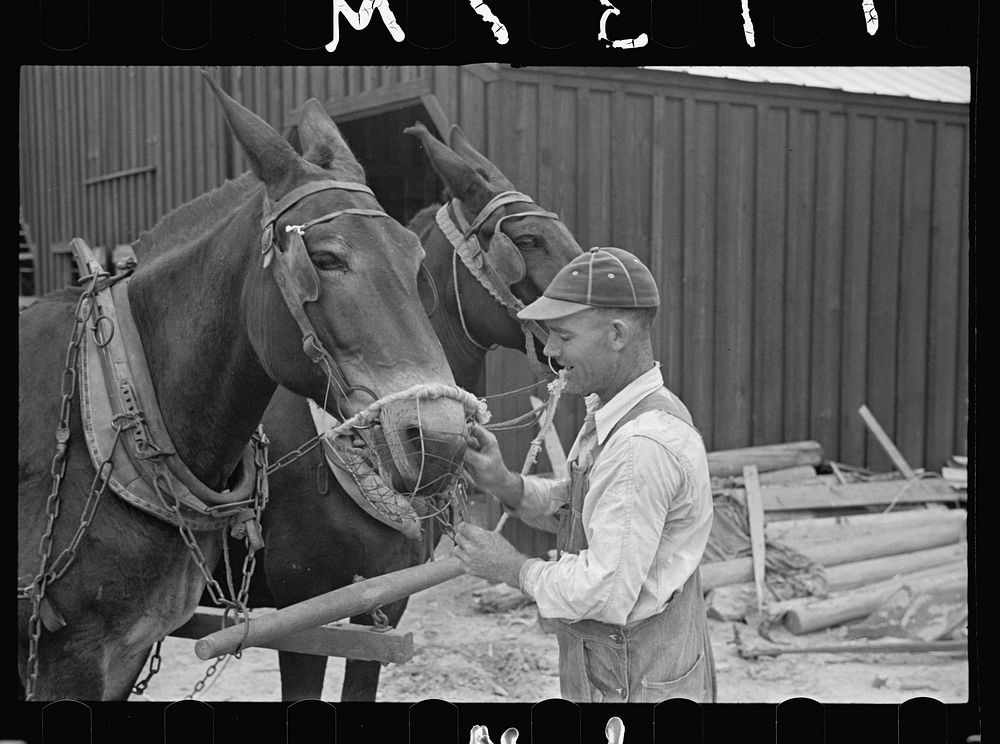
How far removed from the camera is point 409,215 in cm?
805

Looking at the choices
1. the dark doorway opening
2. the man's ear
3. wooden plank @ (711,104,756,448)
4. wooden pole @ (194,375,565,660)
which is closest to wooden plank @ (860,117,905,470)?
wooden plank @ (711,104,756,448)

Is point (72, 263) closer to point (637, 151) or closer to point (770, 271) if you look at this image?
point (637, 151)

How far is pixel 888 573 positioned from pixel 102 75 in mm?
6335

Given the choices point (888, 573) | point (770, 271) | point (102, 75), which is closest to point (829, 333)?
point (770, 271)

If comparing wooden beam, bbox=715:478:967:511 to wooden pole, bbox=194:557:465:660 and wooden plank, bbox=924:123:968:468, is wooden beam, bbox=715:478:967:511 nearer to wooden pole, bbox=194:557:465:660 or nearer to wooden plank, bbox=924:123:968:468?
wooden plank, bbox=924:123:968:468

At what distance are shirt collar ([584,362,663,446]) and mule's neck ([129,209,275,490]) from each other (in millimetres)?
970

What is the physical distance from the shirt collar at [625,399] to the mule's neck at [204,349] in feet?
3.18

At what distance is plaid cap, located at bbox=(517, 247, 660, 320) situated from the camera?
6.73 feet

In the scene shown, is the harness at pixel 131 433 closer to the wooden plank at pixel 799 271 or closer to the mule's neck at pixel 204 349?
the mule's neck at pixel 204 349

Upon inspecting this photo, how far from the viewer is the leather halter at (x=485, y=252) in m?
3.43

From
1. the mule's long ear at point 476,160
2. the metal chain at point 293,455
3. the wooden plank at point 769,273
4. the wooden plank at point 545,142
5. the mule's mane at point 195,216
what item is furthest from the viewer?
the wooden plank at point 769,273

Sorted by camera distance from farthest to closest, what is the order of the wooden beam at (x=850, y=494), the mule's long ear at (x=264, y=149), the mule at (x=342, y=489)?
1. the wooden beam at (x=850, y=494)
2. the mule at (x=342, y=489)
3. the mule's long ear at (x=264, y=149)

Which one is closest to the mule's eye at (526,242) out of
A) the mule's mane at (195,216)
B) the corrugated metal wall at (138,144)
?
the mule's mane at (195,216)
